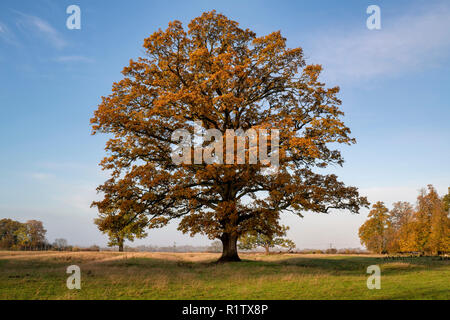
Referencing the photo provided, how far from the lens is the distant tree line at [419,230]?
164 feet

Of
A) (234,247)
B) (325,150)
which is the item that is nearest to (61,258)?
(234,247)

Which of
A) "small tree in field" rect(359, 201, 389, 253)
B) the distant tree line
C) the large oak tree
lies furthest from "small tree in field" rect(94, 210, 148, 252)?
"small tree in field" rect(359, 201, 389, 253)

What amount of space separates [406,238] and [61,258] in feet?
170

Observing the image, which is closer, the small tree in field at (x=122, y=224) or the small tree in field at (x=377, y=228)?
the small tree in field at (x=122, y=224)

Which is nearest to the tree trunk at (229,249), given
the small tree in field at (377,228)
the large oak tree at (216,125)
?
the large oak tree at (216,125)

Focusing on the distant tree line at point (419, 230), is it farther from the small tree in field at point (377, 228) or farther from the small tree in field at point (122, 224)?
the small tree in field at point (122, 224)

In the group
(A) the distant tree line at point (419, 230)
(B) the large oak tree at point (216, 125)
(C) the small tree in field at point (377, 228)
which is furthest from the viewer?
(C) the small tree in field at point (377, 228)

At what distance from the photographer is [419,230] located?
179 ft

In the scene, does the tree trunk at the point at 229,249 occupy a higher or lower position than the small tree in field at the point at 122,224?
lower

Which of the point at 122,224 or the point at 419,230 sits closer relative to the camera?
the point at 122,224

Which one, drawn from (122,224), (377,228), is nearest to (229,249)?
(122,224)

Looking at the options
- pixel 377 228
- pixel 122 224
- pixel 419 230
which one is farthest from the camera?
pixel 377 228

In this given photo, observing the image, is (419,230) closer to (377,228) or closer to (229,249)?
(377,228)

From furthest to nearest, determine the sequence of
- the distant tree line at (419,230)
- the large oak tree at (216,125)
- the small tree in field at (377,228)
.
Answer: the small tree in field at (377,228) → the distant tree line at (419,230) → the large oak tree at (216,125)
